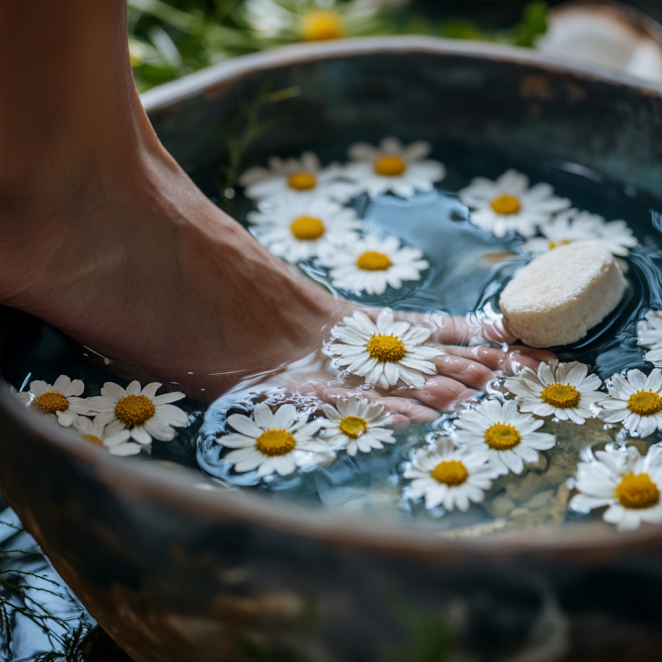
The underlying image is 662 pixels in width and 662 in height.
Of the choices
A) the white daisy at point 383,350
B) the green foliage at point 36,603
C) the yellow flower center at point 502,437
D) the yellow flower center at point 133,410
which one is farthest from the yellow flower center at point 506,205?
the green foliage at point 36,603

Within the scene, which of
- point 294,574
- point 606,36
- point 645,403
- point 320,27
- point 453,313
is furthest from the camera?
point 320,27

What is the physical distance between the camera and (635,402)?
61 cm

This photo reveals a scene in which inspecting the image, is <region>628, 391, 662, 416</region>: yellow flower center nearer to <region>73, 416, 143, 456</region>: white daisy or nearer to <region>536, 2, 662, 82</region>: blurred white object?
<region>73, 416, 143, 456</region>: white daisy

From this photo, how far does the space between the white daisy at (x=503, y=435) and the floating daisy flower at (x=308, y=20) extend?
116 cm

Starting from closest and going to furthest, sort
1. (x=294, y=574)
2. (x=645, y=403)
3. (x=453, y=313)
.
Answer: (x=294, y=574), (x=645, y=403), (x=453, y=313)

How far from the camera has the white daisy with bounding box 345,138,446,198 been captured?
92 centimetres

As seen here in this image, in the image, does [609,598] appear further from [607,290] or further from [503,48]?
[503,48]

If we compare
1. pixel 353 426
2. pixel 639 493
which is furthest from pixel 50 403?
pixel 639 493

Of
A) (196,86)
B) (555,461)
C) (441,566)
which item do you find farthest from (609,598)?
(196,86)

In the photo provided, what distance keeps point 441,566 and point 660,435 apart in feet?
1.04

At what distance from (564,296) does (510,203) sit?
23cm

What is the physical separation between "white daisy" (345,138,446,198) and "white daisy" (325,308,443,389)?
26 cm

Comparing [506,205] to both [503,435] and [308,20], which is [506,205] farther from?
[308,20]

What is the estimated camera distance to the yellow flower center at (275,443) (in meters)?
0.58
